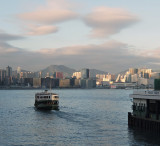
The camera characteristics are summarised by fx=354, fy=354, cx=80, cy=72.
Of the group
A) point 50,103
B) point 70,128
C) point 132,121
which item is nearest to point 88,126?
point 70,128

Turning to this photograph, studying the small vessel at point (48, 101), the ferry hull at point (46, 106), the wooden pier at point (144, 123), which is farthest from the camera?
the small vessel at point (48, 101)

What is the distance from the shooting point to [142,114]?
2130 inches

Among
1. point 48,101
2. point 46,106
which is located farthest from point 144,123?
point 46,106

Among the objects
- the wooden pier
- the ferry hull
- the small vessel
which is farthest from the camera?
the small vessel

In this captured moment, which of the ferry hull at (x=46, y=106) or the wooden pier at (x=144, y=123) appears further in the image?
the ferry hull at (x=46, y=106)

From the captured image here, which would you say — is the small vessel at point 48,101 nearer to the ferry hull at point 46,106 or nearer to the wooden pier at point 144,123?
the ferry hull at point 46,106

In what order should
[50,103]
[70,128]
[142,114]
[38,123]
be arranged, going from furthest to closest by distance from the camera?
[50,103] → [38,123] → [70,128] → [142,114]

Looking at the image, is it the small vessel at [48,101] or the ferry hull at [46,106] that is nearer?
the ferry hull at [46,106]

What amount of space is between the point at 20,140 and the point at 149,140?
1785cm

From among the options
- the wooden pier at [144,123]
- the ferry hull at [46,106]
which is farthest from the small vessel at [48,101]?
the wooden pier at [144,123]

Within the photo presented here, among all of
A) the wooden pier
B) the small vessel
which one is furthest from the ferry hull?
the wooden pier

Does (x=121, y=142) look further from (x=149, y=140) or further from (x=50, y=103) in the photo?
(x=50, y=103)

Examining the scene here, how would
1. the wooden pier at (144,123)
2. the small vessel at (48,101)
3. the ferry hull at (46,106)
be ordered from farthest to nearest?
the small vessel at (48,101), the ferry hull at (46,106), the wooden pier at (144,123)

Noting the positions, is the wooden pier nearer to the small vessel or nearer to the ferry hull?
the ferry hull
